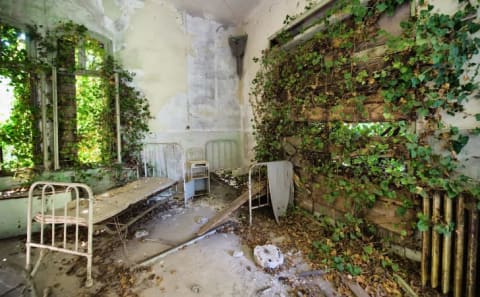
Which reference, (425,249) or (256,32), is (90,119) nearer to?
(256,32)

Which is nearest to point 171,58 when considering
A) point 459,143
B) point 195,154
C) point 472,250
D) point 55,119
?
Answer: point 195,154

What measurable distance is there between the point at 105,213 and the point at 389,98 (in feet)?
10.1

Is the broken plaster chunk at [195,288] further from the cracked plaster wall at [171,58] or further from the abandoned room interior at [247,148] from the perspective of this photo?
the cracked plaster wall at [171,58]

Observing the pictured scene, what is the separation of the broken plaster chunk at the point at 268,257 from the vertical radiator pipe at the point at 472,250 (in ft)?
4.74

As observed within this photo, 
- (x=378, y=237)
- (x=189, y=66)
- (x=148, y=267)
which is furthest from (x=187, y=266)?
(x=189, y=66)

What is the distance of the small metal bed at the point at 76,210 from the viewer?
6.38ft

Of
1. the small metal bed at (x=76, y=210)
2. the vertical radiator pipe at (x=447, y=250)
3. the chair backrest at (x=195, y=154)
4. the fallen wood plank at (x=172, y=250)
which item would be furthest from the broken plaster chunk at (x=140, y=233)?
the vertical radiator pipe at (x=447, y=250)

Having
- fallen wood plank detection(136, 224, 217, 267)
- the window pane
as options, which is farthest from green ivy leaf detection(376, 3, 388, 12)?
the window pane

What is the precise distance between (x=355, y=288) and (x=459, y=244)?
2.85 ft

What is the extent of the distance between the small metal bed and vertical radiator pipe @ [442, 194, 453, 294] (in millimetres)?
2966

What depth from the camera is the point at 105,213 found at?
2.30m

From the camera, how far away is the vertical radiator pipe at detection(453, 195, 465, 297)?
1675 millimetres

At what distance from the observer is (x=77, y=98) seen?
11.9 ft

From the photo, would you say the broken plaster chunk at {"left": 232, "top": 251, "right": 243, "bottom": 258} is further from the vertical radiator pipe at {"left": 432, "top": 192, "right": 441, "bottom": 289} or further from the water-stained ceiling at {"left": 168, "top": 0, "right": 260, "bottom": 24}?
the water-stained ceiling at {"left": 168, "top": 0, "right": 260, "bottom": 24}
